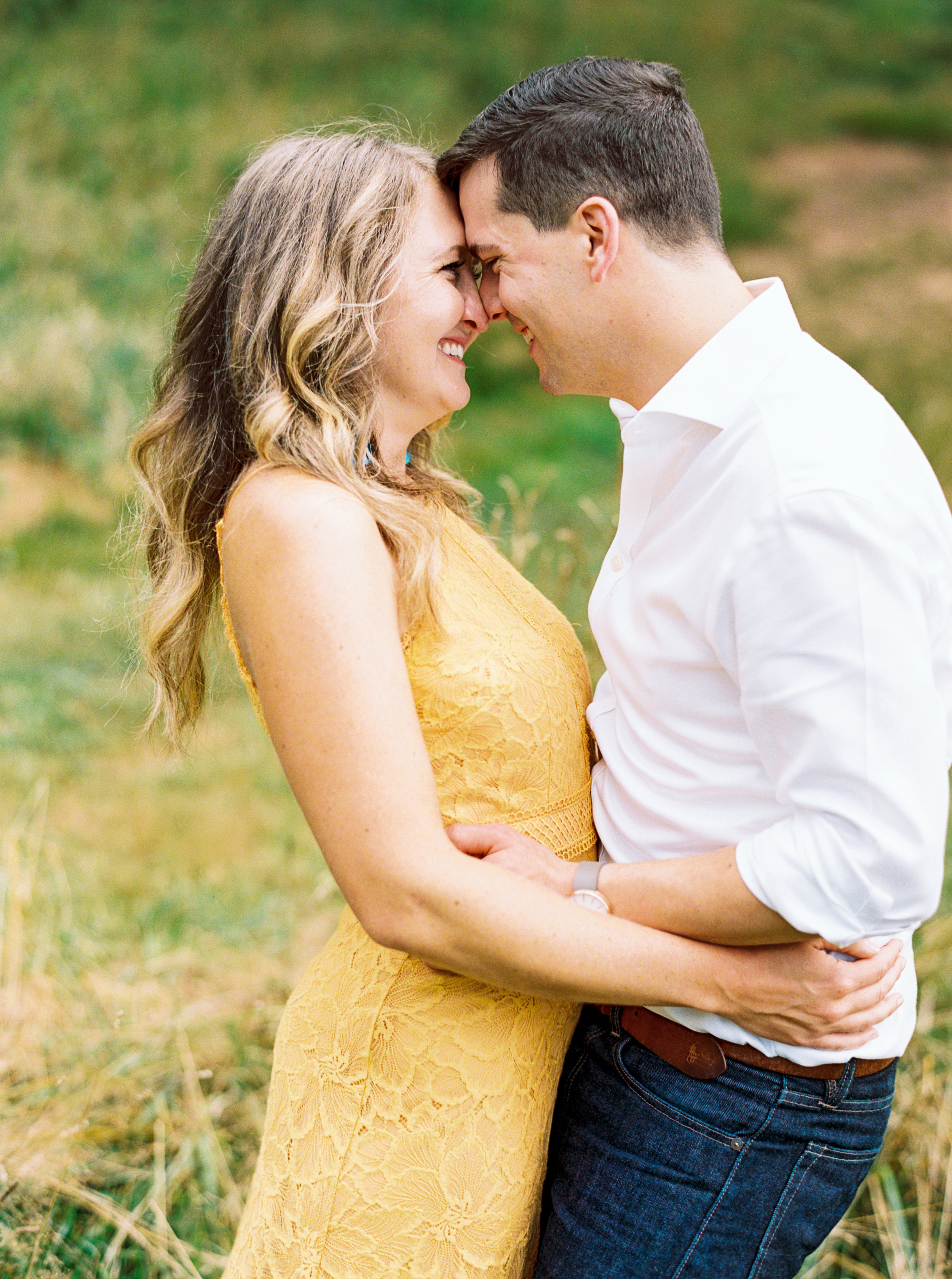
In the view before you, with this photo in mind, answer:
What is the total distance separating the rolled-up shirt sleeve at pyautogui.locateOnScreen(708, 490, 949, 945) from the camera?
124cm

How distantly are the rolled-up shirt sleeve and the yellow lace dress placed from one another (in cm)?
39

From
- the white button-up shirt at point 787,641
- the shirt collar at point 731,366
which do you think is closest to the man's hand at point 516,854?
the white button-up shirt at point 787,641

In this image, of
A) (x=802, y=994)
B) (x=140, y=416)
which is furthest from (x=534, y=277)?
(x=140, y=416)

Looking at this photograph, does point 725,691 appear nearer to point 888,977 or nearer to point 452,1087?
point 888,977

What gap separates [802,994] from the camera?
1415mm

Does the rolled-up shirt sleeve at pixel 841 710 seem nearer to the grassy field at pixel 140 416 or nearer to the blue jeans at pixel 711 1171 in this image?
the blue jeans at pixel 711 1171

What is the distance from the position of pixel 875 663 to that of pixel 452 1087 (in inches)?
31.8

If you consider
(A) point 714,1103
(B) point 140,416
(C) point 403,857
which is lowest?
(B) point 140,416

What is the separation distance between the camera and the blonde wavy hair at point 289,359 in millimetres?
1612

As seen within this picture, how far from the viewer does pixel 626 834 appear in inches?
63.2

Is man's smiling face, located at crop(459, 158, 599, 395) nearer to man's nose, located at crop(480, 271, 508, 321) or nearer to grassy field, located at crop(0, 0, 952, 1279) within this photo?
man's nose, located at crop(480, 271, 508, 321)

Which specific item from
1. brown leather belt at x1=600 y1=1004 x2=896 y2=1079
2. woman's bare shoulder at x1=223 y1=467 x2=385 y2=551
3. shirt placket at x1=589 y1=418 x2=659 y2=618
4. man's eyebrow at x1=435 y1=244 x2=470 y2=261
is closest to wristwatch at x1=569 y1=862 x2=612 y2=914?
brown leather belt at x1=600 y1=1004 x2=896 y2=1079

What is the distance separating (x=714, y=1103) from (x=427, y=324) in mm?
1189

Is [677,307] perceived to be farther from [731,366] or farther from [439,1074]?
[439,1074]
